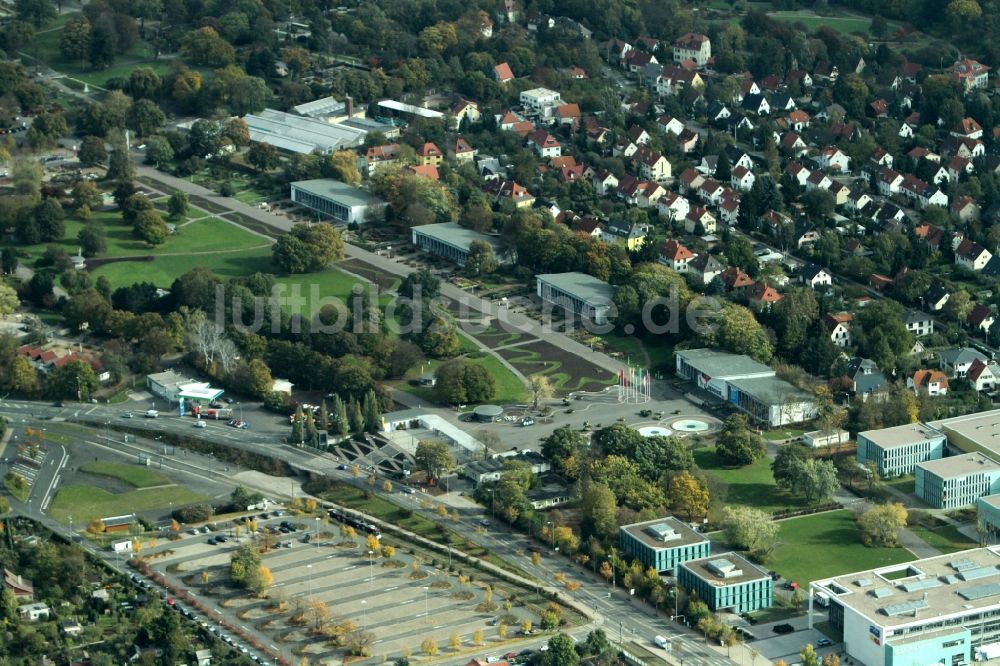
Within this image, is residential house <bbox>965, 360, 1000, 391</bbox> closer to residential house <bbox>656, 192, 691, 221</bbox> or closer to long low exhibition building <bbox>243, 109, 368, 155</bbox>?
residential house <bbox>656, 192, 691, 221</bbox>

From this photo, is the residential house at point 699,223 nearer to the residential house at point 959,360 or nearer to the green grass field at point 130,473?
the residential house at point 959,360

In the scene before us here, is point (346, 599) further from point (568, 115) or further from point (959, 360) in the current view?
point (568, 115)

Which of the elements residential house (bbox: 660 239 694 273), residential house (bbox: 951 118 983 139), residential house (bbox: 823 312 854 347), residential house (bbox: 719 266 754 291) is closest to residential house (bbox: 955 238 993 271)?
residential house (bbox: 719 266 754 291)

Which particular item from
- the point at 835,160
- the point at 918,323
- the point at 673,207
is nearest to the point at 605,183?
the point at 673,207

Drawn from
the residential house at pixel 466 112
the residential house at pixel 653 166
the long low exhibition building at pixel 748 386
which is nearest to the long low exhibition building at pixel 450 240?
the residential house at pixel 653 166

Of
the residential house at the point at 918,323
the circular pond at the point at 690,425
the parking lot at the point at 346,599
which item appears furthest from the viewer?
the residential house at the point at 918,323

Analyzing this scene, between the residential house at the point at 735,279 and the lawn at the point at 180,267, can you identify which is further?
the lawn at the point at 180,267
